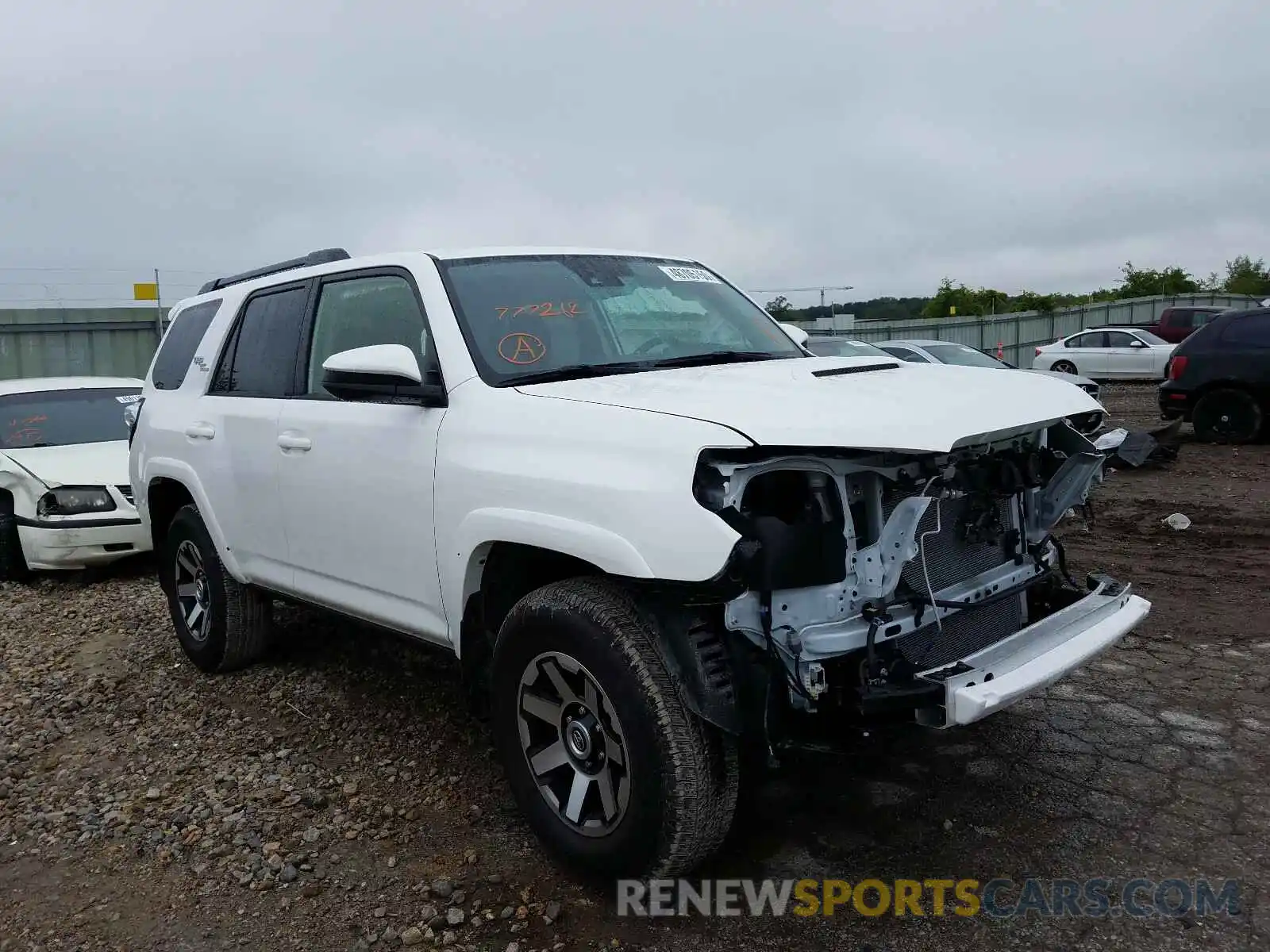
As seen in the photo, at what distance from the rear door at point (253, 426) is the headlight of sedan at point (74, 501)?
323 centimetres

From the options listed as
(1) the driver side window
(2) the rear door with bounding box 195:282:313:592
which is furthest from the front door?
(2) the rear door with bounding box 195:282:313:592

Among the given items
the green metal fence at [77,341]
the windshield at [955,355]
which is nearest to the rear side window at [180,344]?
the green metal fence at [77,341]

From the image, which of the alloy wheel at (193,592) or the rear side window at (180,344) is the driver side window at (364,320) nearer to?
the rear side window at (180,344)

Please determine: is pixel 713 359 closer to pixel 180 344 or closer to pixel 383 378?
pixel 383 378

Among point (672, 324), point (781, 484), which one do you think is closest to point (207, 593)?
point (672, 324)

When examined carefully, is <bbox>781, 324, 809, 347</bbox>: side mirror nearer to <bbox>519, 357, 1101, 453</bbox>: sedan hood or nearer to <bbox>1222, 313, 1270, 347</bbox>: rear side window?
<bbox>519, 357, 1101, 453</bbox>: sedan hood

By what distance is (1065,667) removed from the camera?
2.90 meters

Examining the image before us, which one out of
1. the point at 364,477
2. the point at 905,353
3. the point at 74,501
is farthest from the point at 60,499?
the point at 905,353

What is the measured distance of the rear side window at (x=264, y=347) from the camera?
450 cm

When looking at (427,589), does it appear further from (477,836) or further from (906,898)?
(906,898)

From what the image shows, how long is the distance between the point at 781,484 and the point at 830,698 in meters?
0.61

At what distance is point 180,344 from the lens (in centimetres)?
551

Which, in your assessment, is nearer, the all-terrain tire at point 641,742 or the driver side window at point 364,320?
the all-terrain tire at point 641,742

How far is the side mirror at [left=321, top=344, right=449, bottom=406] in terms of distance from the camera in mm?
3354
